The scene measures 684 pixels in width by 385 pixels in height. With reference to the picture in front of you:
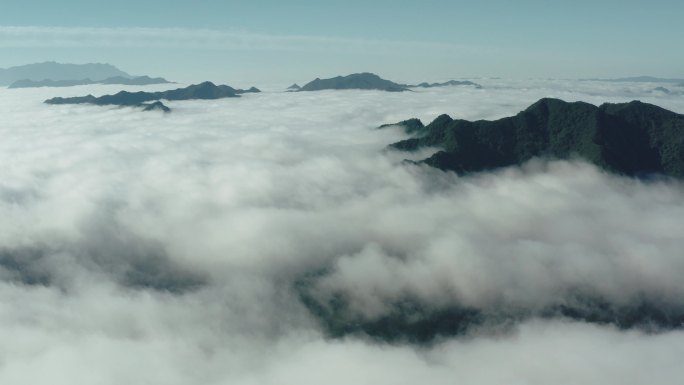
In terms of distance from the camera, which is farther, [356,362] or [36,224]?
[36,224]

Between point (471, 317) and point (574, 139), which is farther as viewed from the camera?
point (574, 139)

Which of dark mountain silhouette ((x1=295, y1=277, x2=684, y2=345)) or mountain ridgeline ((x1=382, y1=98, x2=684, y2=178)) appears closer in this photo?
dark mountain silhouette ((x1=295, y1=277, x2=684, y2=345))

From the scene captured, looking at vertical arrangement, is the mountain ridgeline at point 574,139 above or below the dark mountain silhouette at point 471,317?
above

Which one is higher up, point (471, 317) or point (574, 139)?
point (574, 139)

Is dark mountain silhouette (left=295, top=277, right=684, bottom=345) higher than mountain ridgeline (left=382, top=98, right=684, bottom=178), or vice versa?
mountain ridgeline (left=382, top=98, right=684, bottom=178)

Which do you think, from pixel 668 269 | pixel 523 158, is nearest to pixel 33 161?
pixel 523 158

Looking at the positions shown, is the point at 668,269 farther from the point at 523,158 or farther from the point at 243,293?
the point at 243,293

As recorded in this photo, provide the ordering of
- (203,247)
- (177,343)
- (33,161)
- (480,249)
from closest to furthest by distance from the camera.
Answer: (177,343), (480,249), (203,247), (33,161)

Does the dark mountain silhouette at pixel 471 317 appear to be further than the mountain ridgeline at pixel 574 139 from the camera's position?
No
